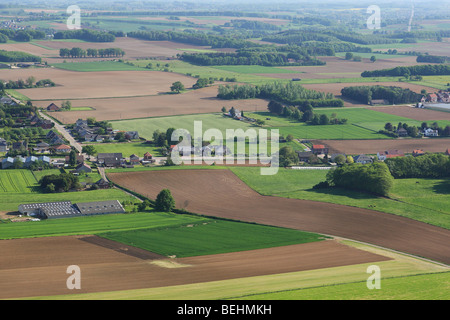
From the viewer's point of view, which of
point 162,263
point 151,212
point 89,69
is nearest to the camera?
point 162,263

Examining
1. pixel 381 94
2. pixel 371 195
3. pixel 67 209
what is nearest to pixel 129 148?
pixel 67 209

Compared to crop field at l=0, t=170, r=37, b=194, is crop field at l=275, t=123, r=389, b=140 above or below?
below

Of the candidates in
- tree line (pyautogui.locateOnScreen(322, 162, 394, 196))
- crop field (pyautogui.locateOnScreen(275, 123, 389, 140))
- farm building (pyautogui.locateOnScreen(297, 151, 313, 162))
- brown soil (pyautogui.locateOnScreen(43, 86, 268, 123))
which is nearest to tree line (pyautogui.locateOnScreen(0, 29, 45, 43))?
brown soil (pyautogui.locateOnScreen(43, 86, 268, 123))

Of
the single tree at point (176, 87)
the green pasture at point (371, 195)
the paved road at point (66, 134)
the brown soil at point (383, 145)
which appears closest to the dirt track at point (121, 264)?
the green pasture at point (371, 195)

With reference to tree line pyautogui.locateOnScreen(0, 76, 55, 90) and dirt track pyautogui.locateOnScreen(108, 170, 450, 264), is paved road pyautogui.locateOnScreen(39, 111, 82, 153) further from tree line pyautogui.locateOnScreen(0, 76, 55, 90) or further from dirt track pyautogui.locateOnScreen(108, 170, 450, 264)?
tree line pyautogui.locateOnScreen(0, 76, 55, 90)

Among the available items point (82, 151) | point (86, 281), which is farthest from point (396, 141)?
point (86, 281)

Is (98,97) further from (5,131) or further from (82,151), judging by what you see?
(82,151)
